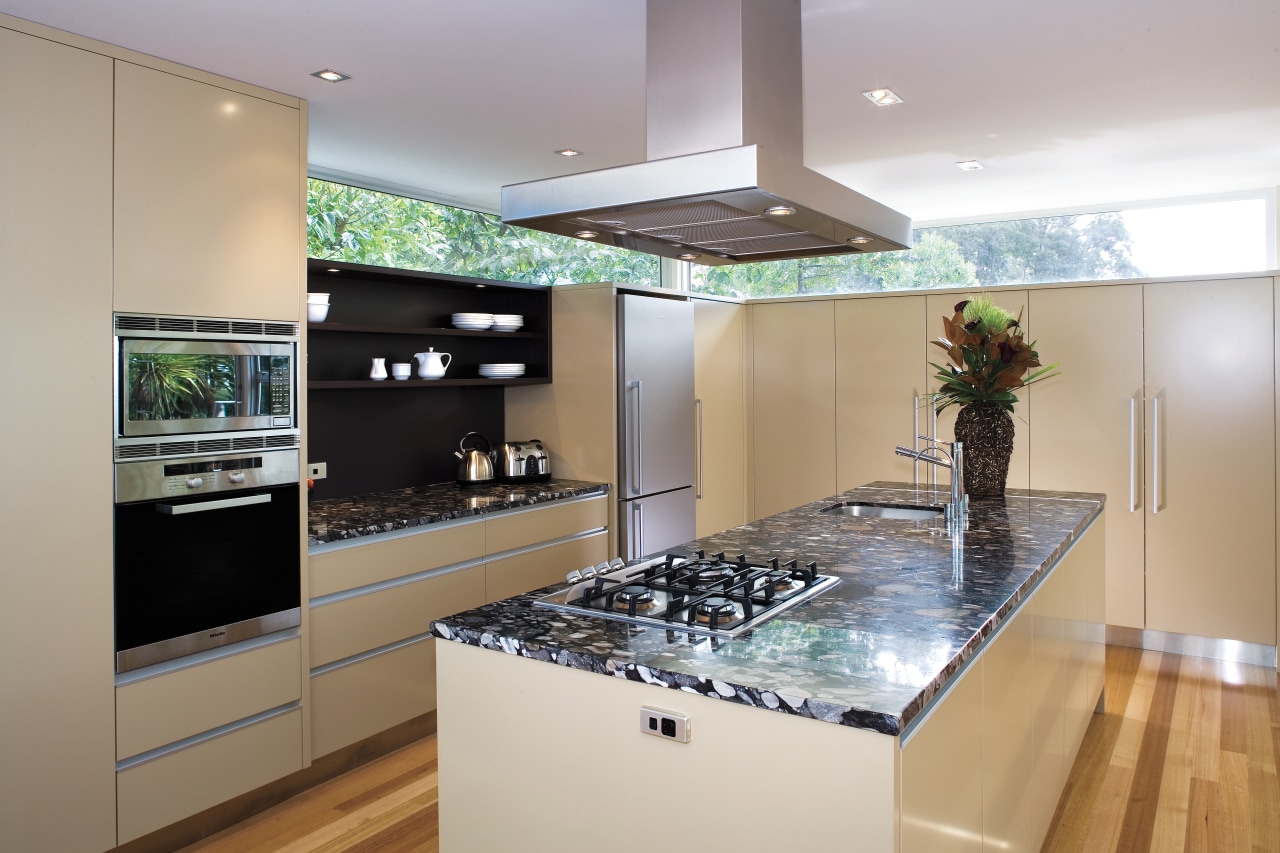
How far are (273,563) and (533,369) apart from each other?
200cm

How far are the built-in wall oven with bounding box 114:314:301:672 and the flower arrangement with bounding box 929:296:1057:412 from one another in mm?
→ 2503

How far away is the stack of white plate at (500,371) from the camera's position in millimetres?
4520

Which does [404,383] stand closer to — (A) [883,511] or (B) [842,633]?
(A) [883,511]

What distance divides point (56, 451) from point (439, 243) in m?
2.42

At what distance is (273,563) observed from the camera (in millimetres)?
3125

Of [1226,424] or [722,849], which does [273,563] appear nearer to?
[722,849]

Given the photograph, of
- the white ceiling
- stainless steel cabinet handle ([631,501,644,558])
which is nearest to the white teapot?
the white ceiling

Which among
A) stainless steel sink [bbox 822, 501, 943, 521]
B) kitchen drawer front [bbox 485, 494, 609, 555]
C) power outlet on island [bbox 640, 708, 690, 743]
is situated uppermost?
stainless steel sink [bbox 822, 501, 943, 521]

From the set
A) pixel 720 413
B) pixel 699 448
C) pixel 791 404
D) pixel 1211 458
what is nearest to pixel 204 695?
pixel 699 448

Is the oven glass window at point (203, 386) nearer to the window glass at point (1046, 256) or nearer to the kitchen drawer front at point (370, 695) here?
the kitchen drawer front at point (370, 695)

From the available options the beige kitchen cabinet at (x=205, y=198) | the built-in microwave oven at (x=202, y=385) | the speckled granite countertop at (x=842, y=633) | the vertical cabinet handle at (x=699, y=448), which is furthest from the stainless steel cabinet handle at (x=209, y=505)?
the vertical cabinet handle at (x=699, y=448)

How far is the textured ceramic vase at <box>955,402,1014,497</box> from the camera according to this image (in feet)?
12.2

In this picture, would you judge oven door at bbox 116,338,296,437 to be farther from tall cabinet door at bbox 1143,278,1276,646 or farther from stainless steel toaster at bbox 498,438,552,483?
tall cabinet door at bbox 1143,278,1276,646

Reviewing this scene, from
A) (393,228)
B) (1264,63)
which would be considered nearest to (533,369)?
(393,228)
